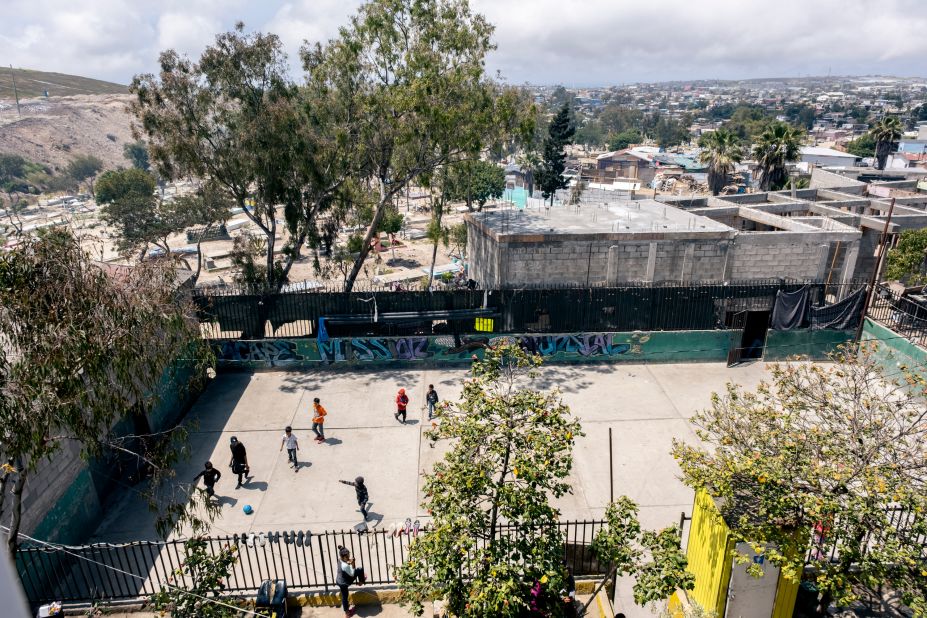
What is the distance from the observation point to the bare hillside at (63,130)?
130 meters

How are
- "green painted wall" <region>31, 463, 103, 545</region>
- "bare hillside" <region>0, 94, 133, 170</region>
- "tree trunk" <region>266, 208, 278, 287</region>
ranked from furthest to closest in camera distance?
"bare hillside" <region>0, 94, 133, 170</region> < "tree trunk" <region>266, 208, 278, 287</region> < "green painted wall" <region>31, 463, 103, 545</region>

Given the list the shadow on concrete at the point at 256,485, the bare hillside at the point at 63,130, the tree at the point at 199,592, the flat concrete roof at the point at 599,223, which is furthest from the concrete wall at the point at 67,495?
the bare hillside at the point at 63,130

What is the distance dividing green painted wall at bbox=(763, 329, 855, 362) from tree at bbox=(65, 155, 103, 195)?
431ft

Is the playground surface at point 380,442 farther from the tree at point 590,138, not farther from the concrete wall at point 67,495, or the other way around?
the tree at point 590,138

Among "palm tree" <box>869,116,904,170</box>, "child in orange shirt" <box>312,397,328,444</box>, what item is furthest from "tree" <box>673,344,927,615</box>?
"palm tree" <box>869,116,904,170</box>

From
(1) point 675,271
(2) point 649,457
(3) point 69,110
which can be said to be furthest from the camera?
(3) point 69,110

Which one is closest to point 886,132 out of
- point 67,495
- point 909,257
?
point 909,257

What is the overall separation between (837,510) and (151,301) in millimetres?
9739

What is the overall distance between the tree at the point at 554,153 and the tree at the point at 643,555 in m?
43.8

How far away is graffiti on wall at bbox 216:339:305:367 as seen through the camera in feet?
61.0

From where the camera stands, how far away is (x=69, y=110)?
156500mm

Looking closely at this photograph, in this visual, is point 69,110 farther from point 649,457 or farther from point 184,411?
point 649,457

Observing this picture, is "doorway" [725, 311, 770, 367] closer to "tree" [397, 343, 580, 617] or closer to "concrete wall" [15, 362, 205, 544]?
"tree" [397, 343, 580, 617]

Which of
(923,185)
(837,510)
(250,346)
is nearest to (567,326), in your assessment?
(250,346)
